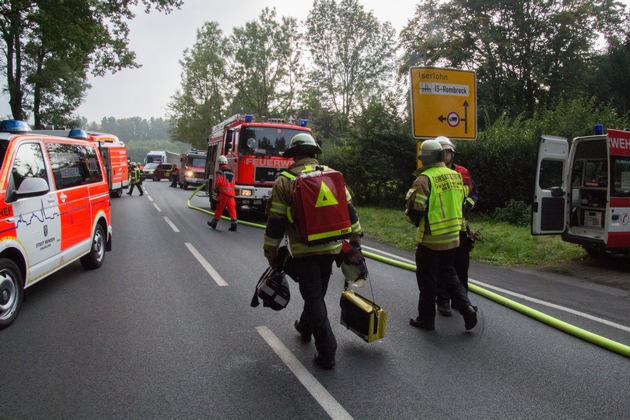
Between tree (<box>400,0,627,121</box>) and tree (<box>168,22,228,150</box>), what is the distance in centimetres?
2435

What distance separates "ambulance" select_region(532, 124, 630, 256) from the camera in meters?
7.88

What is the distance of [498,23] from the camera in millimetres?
28703

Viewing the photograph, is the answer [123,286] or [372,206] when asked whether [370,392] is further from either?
[372,206]

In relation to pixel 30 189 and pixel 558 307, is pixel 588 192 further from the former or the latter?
pixel 30 189

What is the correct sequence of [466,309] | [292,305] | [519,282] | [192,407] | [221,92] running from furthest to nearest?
[221,92], [519,282], [292,305], [466,309], [192,407]

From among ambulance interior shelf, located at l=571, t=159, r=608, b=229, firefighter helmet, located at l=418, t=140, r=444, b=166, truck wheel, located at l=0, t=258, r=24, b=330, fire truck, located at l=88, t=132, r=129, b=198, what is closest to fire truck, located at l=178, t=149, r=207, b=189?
fire truck, located at l=88, t=132, r=129, b=198

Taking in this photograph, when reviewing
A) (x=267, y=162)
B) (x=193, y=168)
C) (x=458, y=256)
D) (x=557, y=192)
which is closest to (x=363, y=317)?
(x=458, y=256)

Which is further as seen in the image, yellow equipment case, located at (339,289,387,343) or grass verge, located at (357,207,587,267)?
grass verge, located at (357,207,587,267)

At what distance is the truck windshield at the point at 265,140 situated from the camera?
44.6 feet

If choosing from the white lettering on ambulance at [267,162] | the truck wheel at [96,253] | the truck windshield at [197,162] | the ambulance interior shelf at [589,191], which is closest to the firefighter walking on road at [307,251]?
the truck wheel at [96,253]

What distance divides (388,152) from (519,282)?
10503 millimetres

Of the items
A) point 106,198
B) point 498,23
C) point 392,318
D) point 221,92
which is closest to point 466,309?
point 392,318

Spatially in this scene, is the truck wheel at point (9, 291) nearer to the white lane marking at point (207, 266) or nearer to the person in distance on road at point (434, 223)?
the white lane marking at point (207, 266)

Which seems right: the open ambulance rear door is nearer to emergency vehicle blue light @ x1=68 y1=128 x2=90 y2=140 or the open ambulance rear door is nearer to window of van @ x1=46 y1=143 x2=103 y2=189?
window of van @ x1=46 y1=143 x2=103 y2=189
